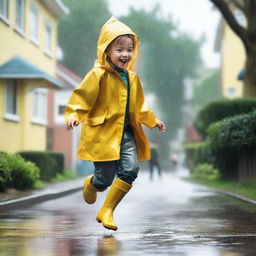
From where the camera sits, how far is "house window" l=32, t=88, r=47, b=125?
84.2ft

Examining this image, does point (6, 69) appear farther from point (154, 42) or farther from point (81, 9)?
point (154, 42)

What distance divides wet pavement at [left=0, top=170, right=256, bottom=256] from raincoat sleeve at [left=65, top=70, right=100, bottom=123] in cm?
112

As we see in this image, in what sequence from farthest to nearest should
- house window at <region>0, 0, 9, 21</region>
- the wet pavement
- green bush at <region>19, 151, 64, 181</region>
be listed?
1. house window at <region>0, 0, 9, 21</region>
2. green bush at <region>19, 151, 64, 181</region>
3. the wet pavement

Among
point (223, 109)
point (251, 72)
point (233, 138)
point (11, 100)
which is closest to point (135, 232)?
point (233, 138)

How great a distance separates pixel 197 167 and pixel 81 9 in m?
26.3

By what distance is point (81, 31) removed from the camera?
165ft

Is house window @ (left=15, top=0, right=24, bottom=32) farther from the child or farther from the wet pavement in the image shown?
the child

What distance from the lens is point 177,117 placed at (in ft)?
201

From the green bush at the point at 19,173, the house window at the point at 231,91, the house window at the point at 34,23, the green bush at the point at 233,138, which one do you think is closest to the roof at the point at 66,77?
the house window at the point at 34,23

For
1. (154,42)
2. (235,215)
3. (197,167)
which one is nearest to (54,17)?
(197,167)

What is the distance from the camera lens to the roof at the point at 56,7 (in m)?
26.2

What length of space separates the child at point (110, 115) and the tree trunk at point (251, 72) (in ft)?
46.6

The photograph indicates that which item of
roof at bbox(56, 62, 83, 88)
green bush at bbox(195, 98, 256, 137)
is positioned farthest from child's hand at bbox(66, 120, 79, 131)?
roof at bbox(56, 62, 83, 88)

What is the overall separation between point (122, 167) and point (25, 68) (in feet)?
44.5
